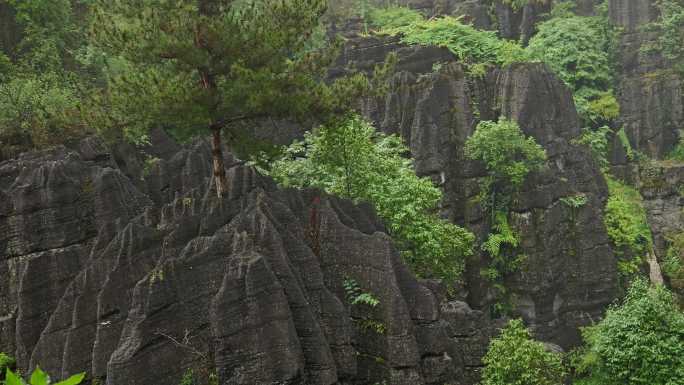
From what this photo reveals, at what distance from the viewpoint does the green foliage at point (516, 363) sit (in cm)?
1920

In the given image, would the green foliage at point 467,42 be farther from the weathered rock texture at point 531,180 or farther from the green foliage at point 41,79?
the green foliage at point 41,79

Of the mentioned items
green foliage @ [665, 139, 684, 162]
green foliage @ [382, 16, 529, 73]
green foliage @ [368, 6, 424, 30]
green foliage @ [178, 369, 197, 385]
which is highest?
green foliage @ [368, 6, 424, 30]

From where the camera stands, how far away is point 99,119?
1958 cm

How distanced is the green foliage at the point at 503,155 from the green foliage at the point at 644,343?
14525 millimetres

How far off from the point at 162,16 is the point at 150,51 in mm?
1145

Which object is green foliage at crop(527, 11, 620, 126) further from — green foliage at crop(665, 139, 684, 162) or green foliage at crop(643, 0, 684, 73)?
green foliage at crop(665, 139, 684, 162)

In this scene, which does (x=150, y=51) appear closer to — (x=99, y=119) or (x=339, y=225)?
(x=99, y=119)

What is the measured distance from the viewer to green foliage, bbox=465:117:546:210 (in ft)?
125

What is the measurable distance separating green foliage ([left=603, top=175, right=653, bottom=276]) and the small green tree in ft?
86.9

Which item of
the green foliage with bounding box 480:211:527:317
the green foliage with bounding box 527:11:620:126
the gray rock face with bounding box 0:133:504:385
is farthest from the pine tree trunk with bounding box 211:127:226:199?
the green foliage with bounding box 527:11:620:126

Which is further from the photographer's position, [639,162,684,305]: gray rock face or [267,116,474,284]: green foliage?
[639,162,684,305]: gray rock face

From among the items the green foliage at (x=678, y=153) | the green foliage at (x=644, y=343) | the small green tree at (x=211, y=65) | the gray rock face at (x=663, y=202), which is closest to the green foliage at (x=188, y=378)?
the small green tree at (x=211, y=65)

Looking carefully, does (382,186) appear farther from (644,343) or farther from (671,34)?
(671,34)

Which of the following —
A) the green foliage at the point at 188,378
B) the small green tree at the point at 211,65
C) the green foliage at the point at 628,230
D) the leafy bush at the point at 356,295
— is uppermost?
the small green tree at the point at 211,65
